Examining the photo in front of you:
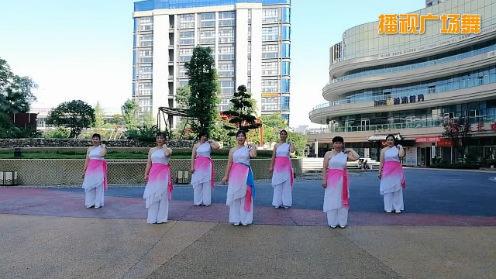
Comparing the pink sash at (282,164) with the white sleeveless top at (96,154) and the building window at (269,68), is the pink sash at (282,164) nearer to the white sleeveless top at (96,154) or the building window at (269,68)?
the white sleeveless top at (96,154)

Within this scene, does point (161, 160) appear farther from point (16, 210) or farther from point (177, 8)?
point (177, 8)

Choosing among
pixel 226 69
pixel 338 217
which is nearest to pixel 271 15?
pixel 226 69

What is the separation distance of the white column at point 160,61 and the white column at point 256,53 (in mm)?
20953

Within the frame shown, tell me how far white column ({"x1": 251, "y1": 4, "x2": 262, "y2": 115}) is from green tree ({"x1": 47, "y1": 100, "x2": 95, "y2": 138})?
62.9m

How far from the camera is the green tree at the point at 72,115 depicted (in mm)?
48250

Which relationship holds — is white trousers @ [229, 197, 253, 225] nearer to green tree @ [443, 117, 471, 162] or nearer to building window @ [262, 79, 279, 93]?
green tree @ [443, 117, 471, 162]

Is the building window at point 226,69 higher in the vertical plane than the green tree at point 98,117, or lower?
higher

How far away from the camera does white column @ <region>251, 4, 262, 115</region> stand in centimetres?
10981

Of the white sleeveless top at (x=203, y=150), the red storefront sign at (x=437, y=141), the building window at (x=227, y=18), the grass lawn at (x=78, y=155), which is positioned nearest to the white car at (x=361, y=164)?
the red storefront sign at (x=437, y=141)

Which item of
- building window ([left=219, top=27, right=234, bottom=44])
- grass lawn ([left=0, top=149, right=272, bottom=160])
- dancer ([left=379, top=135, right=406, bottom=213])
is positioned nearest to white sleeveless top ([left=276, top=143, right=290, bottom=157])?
dancer ([left=379, top=135, right=406, bottom=213])

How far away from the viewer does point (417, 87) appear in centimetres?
5894

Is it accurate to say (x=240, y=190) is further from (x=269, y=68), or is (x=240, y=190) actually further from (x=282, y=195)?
(x=269, y=68)

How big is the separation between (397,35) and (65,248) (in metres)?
67.3

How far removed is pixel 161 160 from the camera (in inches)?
363
